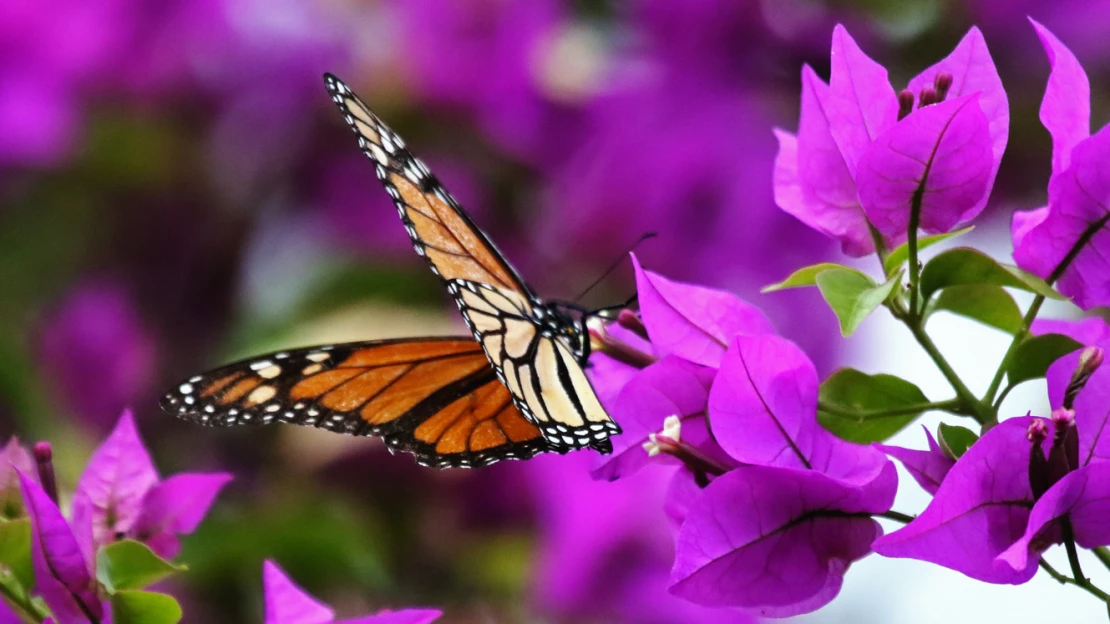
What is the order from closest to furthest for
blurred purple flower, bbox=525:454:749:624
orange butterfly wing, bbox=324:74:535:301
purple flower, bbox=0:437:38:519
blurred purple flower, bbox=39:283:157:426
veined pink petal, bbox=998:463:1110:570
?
veined pink petal, bbox=998:463:1110:570 < purple flower, bbox=0:437:38:519 < orange butterfly wing, bbox=324:74:535:301 < blurred purple flower, bbox=525:454:749:624 < blurred purple flower, bbox=39:283:157:426

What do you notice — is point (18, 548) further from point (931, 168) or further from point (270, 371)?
point (931, 168)

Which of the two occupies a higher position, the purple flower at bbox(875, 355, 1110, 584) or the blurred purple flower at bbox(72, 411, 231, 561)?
the blurred purple flower at bbox(72, 411, 231, 561)

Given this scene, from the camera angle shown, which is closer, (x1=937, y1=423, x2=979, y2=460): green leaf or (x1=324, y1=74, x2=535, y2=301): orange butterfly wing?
(x1=937, y1=423, x2=979, y2=460): green leaf

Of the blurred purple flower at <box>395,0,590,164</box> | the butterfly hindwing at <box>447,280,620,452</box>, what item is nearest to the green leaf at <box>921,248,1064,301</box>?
the butterfly hindwing at <box>447,280,620,452</box>

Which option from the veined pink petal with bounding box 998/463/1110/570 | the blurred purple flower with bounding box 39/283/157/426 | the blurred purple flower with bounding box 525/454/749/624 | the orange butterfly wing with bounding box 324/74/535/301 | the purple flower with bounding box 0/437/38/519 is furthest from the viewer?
the blurred purple flower with bounding box 39/283/157/426

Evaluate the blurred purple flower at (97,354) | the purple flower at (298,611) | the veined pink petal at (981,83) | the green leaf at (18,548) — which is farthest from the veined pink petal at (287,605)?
the blurred purple flower at (97,354)

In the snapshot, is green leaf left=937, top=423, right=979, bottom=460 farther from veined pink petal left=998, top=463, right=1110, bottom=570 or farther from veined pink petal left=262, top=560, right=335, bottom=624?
veined pink petal left=262, top=560, right=335, bottom=624

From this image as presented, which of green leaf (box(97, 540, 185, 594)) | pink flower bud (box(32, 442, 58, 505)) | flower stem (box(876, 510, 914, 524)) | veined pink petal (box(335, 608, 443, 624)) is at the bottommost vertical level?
flower stem (box(876, 510, 914, 524))

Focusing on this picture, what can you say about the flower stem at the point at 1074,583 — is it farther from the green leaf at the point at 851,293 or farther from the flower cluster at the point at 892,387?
the green leaf at the point at 851,293
